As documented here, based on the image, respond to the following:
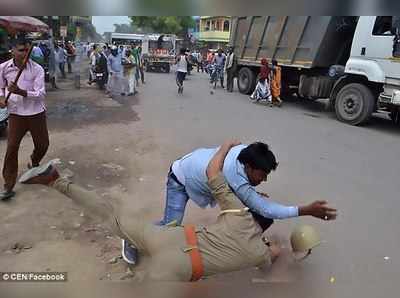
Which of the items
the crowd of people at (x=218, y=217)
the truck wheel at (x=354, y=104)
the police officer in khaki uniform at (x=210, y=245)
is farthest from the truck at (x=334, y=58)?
the police officer in khaki uniform at (x=210, y=245)

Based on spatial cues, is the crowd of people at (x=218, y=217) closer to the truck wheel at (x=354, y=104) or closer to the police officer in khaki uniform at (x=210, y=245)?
the police officer in khaki uniform at (x=210, y=245)

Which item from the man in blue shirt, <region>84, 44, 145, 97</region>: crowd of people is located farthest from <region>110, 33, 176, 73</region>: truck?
the man in blue shirt

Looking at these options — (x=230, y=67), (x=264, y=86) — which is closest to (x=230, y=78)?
(x=230, y=67)

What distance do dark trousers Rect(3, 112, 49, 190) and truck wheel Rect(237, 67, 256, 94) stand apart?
33.1 feet

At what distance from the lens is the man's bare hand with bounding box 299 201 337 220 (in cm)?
227

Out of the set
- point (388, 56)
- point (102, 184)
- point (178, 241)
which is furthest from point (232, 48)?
point (178, 241)

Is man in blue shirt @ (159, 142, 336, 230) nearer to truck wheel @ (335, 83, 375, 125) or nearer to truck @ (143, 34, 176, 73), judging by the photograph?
truck wheel @ (335, 83, 375, 125)

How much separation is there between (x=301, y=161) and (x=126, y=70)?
25.8 feet

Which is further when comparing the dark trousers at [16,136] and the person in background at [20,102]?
the dark trousers at [16,136]

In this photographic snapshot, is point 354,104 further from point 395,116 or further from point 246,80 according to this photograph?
point 246,80

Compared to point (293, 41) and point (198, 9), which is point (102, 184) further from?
point (293, 41)

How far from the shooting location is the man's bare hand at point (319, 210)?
7.44 ft

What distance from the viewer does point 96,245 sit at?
3.13m

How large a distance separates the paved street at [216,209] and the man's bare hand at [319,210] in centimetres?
60
